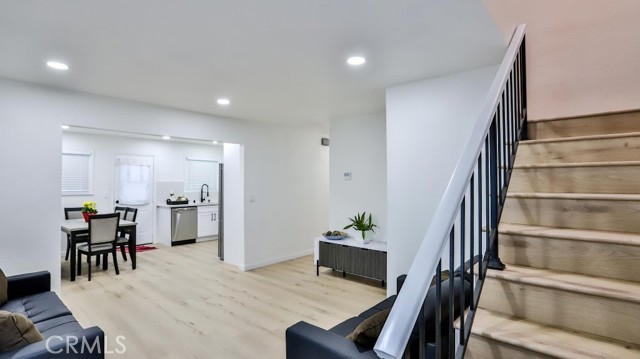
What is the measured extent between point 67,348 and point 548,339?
2326 millimetres

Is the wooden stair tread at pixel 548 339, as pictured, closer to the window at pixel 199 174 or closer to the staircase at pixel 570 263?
the staircase at pixel 570 263

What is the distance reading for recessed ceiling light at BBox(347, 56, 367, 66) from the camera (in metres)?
2.62

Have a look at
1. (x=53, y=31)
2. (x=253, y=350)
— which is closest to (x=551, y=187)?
(x=253, y=350)

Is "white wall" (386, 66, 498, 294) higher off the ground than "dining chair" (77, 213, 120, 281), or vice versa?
"white wall" (386, 66, 498, 294)

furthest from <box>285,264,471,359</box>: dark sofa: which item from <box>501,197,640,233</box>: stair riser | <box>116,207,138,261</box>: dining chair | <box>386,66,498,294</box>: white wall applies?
<box>116,207,138,261</box>: dining chair

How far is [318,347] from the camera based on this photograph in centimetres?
171

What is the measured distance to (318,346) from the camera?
1.71 meters

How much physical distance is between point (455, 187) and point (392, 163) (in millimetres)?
2315

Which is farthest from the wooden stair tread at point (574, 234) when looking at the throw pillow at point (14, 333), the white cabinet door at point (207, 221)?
the white cabinet door at point (207, 221)

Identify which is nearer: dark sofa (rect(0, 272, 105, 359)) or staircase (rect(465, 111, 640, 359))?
staircase (rect(465, 111, 640, 359))

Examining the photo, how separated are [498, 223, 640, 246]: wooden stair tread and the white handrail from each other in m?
0.67

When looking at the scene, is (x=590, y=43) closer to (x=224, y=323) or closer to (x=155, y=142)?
(x=224, y=323)

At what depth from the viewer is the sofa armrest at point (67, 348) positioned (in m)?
1.67

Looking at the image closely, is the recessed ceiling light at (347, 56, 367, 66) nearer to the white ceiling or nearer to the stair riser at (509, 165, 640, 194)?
the white ceiling
